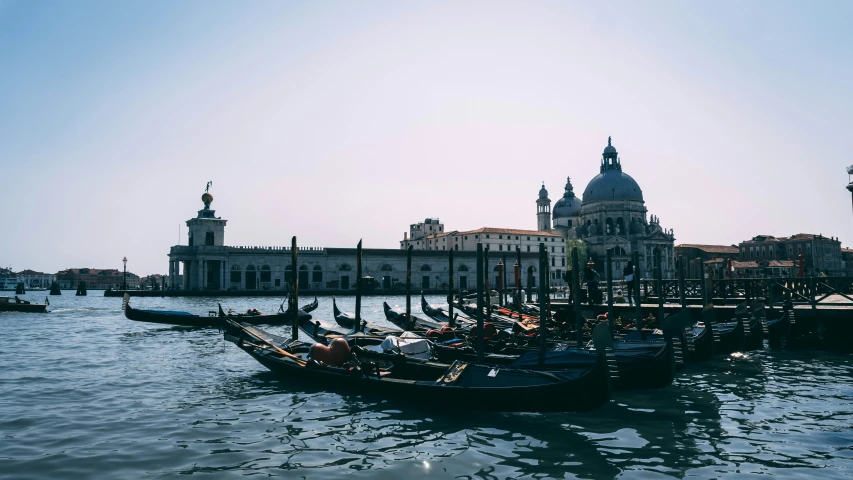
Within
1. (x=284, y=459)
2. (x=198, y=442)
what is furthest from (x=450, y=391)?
(x=198, y=442)

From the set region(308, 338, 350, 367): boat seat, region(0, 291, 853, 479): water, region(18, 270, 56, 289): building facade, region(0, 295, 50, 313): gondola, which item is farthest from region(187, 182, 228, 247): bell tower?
region(18, 270, 56, 289): building facade

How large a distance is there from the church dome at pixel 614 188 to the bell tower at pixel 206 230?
175 feet

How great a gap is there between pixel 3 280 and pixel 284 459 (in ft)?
369

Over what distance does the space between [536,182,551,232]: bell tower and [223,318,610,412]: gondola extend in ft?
292

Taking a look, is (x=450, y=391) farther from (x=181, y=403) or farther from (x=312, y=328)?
(x=312, y=328)

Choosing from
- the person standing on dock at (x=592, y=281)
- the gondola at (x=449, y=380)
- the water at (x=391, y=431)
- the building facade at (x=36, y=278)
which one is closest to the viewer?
the water at (x=391, y=431)

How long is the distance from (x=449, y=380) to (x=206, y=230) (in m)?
59.8

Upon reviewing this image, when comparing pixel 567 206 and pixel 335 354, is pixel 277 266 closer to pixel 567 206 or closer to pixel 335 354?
pixel 567 206

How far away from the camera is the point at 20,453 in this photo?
734 cm

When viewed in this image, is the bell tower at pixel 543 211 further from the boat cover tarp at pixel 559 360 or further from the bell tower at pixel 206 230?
the boat cover tarp at pixel 559 360

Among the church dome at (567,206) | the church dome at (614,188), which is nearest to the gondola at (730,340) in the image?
the church dome at (614,188)

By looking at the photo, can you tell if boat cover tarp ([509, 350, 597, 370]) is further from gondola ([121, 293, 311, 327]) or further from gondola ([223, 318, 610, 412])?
gondola ([121, 293, 311, 327])

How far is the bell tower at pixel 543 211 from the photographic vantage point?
9862cm

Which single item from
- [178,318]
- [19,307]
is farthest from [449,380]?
[19,307]
